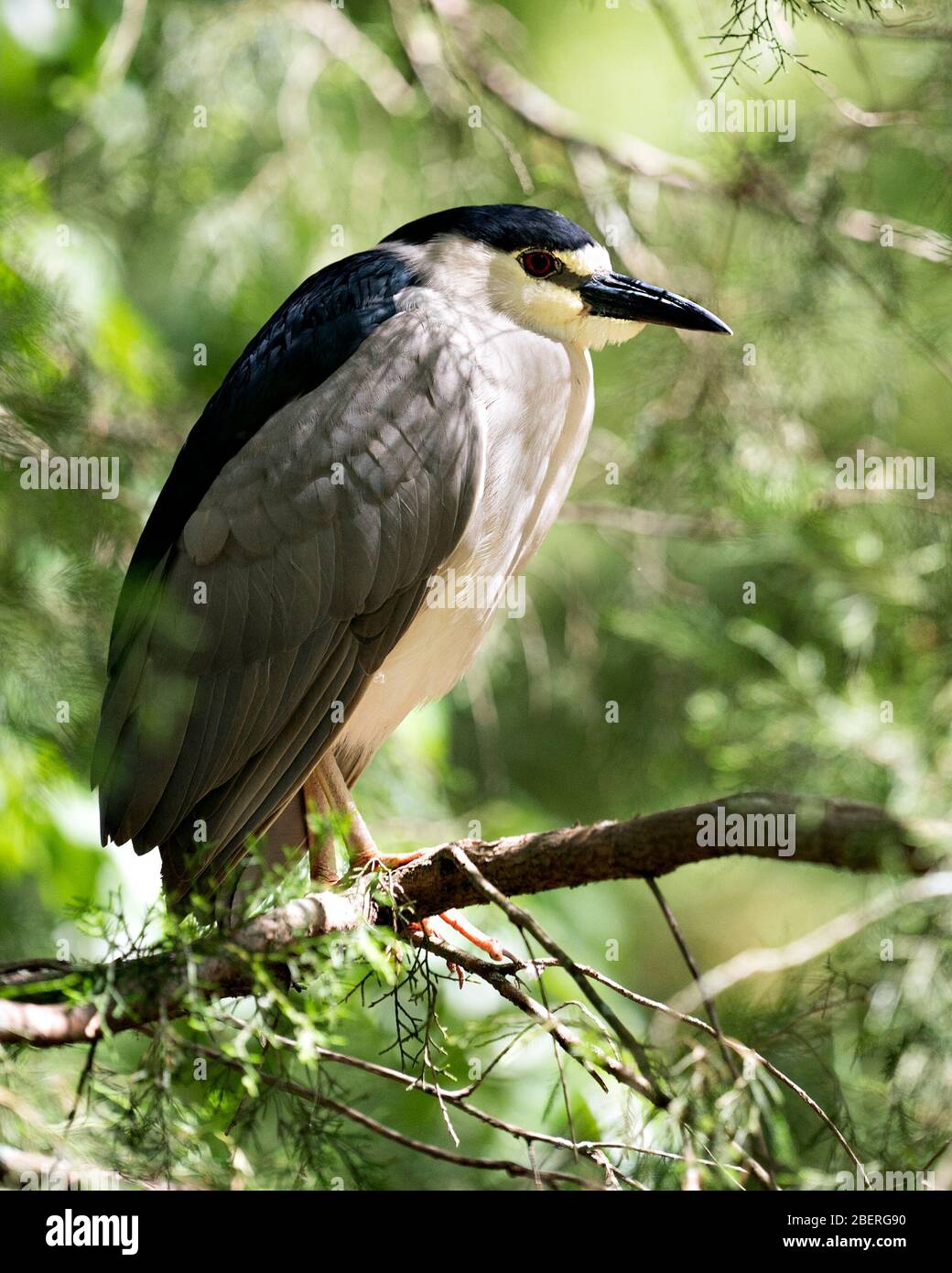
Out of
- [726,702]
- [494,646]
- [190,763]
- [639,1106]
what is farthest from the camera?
[494,646]

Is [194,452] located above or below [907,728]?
above

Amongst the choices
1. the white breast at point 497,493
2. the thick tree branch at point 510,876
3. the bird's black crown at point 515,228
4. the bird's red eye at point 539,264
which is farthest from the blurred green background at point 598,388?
the thick tree branch at point 510,876

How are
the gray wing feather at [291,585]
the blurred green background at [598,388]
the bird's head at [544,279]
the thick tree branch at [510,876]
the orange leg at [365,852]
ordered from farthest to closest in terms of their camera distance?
the blurred green background at [598,388]
the bird's head at [544,279]
the gray wing feather at [291,585]
the orange leg at [365,852]
the thick tree branch at [510,876]

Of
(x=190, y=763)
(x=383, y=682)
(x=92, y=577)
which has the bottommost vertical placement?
(x=190, y=763)

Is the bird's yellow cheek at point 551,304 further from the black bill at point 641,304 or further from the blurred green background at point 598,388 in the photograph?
the blurred green background at point 598,388

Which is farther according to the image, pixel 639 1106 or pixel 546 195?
pixel 546 195

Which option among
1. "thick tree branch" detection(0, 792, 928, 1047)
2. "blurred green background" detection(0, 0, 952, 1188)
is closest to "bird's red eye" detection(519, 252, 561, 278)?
"blurred green background" detection(0, 0, 952, 1188)

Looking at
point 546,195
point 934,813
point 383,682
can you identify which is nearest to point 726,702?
point 934,813

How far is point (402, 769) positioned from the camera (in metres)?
4.09

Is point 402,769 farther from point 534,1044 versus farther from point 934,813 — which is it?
point 934,813

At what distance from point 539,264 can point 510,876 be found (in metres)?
1.53

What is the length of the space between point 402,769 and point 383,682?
116cm

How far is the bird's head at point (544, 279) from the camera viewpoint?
117 inches

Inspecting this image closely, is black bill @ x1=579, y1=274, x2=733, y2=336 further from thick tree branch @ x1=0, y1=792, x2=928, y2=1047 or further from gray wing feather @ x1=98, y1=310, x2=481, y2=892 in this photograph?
thick tree branch @ x1=0, y1=792, x2=928, y2=1047
